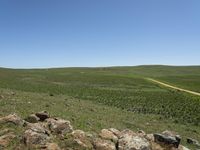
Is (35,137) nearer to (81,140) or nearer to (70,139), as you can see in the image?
(70,139)

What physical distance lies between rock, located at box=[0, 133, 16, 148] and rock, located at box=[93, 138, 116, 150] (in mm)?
4220

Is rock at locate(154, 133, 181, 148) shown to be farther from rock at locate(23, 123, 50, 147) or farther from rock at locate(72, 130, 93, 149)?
rock at locate(23, 123, 50, 147)

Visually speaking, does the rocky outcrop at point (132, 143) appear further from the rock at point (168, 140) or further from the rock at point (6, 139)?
the rock at point (6, 139)

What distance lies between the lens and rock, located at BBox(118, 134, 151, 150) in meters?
15.4

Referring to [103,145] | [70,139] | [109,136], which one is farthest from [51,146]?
[109,136]

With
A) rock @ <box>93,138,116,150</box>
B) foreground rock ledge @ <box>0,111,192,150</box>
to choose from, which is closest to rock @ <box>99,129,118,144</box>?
foreground rock ledge @ <box>0,111,192,150</box>

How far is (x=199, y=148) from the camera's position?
21922 millimetres

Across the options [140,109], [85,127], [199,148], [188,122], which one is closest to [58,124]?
[85,127]

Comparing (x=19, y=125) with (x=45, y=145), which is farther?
(x=19, y=125)

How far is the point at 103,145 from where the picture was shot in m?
15.5

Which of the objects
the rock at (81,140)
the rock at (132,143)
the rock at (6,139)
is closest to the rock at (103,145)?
the rock at (81,140)

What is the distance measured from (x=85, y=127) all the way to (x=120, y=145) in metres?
6.61

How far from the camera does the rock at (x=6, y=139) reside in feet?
49.0

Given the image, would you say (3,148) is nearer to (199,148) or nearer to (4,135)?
(4,135)
